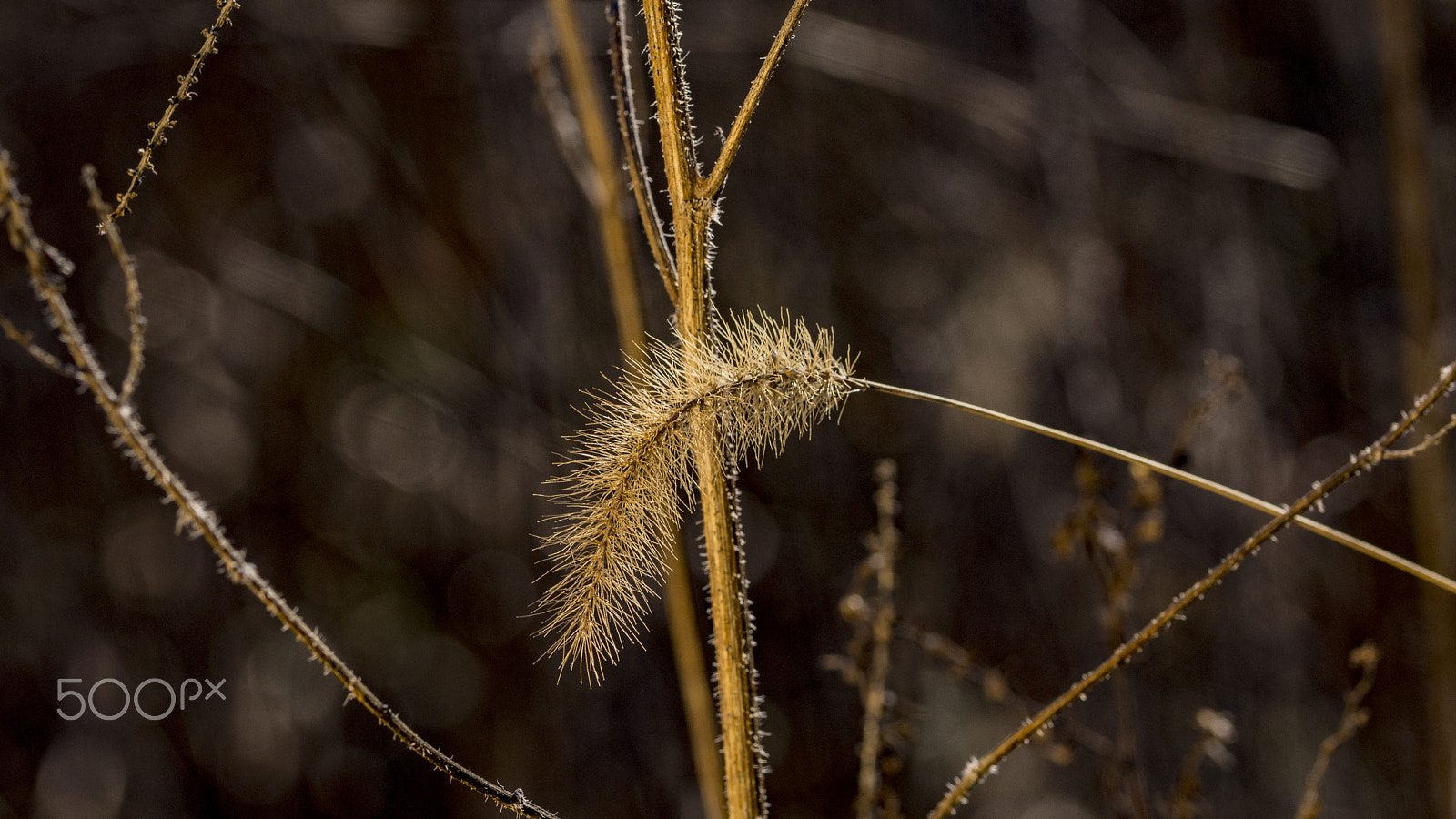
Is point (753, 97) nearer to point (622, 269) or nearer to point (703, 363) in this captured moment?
point (703, 363)

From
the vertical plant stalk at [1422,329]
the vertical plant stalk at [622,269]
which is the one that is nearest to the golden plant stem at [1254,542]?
the vertical plant stalk at [622,269]

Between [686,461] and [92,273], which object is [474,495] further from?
[686,461]

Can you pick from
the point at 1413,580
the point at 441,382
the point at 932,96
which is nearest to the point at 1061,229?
the point at 932,96

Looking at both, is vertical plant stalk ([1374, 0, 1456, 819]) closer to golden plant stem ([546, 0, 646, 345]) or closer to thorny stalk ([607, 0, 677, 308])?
golden plant stem ([546, 0, 646, 345])

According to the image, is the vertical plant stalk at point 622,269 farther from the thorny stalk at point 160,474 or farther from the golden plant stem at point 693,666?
→ the thorny stalk at point 160,474

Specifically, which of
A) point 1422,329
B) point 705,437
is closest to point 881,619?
point 705,437
